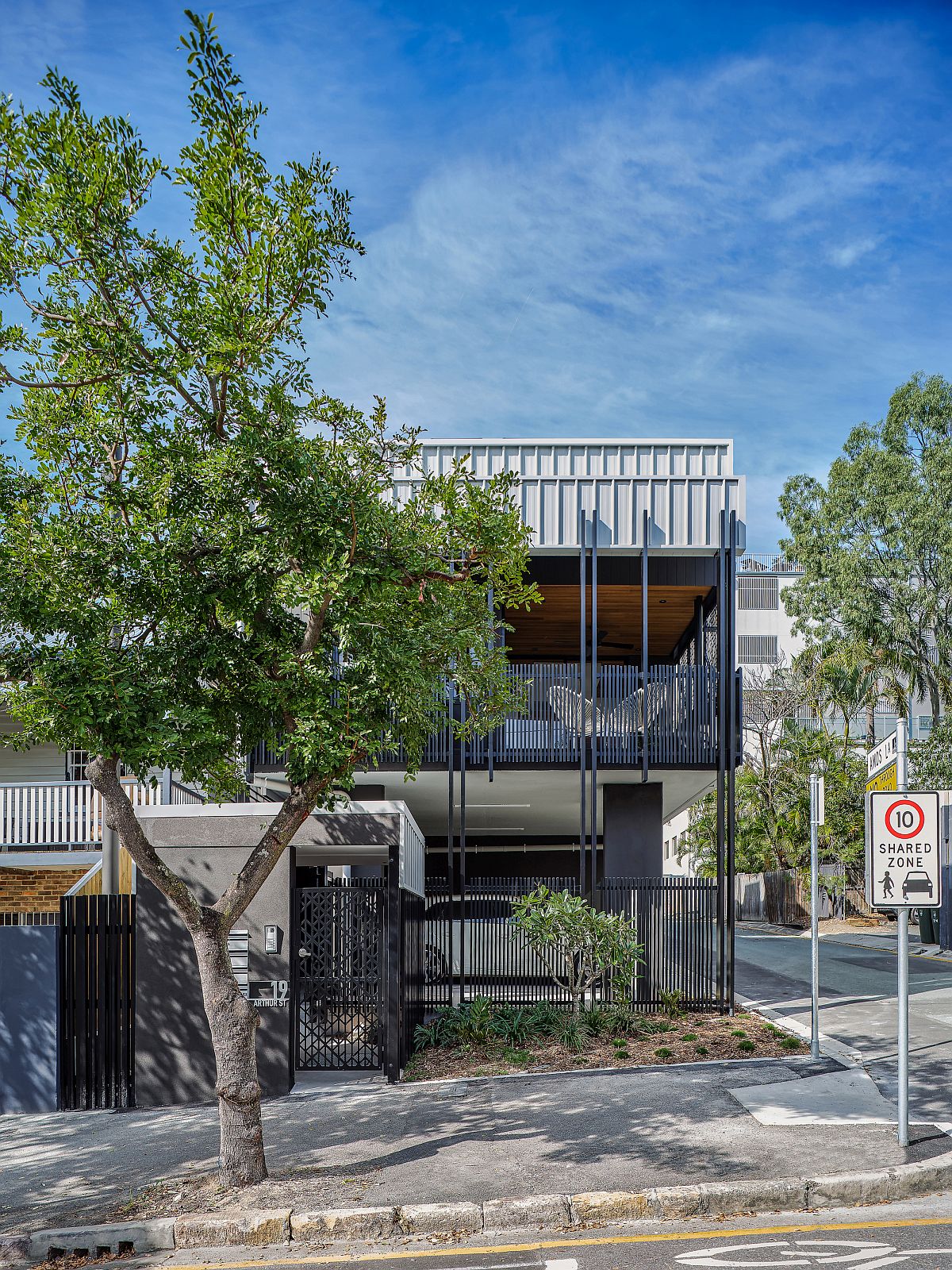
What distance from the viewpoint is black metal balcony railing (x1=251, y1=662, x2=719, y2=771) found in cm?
1703

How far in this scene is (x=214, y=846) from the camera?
11.4m

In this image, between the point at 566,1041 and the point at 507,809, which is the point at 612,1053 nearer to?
the point at 566,1041

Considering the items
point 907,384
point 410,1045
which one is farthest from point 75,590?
point 907,384

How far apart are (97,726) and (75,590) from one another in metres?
1.05

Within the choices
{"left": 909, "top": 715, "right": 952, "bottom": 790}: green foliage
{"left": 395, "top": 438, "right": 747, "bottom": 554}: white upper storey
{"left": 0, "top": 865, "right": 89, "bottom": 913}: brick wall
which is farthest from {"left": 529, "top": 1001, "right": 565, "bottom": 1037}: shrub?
{"left": 909, "top": 715, "right": 952, "bottom": 790}: green foliage

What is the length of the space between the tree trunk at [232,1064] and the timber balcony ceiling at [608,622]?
383 inches

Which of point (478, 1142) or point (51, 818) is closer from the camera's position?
point (478, 1142)

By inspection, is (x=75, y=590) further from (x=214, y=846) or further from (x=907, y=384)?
(x=907, y=384)

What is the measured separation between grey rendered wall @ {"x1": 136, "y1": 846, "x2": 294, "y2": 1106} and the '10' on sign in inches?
227

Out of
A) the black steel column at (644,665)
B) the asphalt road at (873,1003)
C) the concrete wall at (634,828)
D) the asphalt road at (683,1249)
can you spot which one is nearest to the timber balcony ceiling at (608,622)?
the black steel column at (644,665)

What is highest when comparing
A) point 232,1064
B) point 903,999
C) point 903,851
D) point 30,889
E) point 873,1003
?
point 903,851

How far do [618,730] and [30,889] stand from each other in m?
10.5

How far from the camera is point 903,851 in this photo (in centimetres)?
845

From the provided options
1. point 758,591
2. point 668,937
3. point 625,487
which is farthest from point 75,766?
point 758,591
